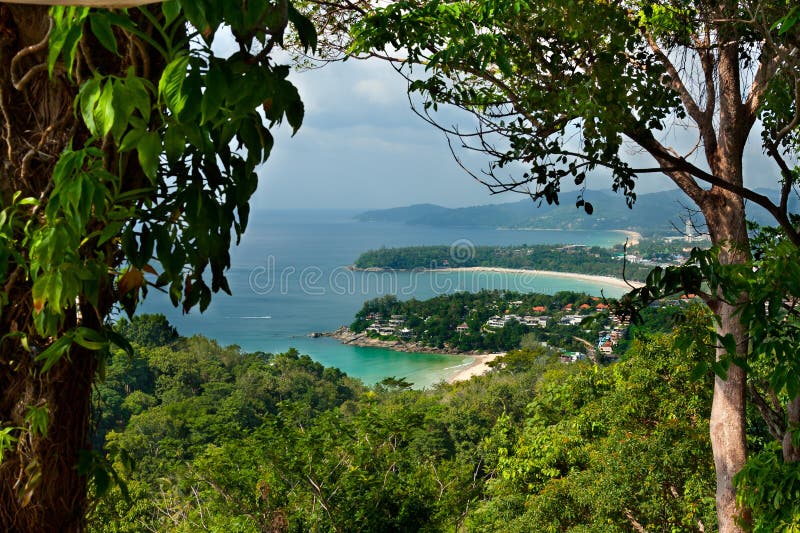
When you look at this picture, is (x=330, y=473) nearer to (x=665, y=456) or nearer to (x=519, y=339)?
(x=665, y=456)

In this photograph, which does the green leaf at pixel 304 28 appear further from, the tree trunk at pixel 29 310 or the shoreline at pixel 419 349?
the shoreline at pixel 419 349

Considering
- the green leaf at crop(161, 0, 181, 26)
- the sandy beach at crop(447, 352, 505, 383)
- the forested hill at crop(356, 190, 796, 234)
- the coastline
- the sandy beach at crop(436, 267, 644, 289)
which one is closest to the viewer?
the green leaf at crop(161, 0, 181, 26)

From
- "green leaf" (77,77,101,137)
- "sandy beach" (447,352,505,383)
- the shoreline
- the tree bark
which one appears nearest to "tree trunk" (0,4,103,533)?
the tree bark

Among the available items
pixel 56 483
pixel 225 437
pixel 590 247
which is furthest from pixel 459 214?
pixel 56 483

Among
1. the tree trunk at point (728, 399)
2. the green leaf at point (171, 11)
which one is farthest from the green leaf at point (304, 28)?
the tree trunk at point (728, 399)

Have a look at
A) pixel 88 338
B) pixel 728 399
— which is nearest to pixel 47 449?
pixel 88 338

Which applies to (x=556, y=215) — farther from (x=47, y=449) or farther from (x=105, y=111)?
(x=105, y=111)

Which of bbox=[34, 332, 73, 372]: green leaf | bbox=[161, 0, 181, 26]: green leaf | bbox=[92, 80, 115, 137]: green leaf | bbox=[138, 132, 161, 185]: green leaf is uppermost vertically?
bbox=[161, 0, 181, 26]: green leaf

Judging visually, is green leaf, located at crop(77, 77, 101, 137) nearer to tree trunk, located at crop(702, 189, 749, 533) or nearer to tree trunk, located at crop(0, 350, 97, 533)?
tree trunk, located at crop(0, 350, 97, 533)
